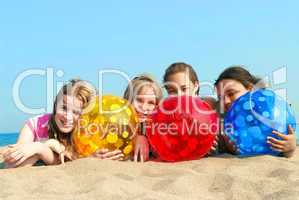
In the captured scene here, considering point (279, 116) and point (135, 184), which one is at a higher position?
point (279, 116)

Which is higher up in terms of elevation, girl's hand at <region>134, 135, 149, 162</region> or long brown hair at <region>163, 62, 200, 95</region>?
long brown hair at <region>163, 62, 200, 95</region>

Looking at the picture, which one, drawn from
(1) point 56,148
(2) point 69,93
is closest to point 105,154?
(1) point 56,148

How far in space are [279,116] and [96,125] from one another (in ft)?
6.00

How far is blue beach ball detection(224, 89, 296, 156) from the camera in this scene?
4070mm

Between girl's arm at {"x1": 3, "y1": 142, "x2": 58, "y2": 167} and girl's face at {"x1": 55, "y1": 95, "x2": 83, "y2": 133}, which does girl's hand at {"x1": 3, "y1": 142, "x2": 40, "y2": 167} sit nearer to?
girl's arm at {"x1": 3, "y1": 142, "x2": 58, "y2": 167}

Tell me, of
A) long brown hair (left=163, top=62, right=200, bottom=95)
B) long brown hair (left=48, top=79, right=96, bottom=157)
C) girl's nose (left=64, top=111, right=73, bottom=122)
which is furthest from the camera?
long brown hair (left=163, top=62, right=200, bottom=95)

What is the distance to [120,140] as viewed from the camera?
167 inches

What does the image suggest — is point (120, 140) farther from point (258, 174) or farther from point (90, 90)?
point (258, 174)

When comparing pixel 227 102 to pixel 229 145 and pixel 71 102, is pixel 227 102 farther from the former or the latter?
pixel 71 102

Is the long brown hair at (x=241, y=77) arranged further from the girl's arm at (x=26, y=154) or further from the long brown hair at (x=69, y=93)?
the girl's arm at (x=26, y=154)

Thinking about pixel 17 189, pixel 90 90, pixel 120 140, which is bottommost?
pixel 17 189

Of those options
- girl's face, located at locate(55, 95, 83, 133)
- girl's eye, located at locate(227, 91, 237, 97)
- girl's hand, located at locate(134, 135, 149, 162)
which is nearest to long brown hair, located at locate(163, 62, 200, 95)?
girl's eye, located at locate(227, 91, 237, 97)

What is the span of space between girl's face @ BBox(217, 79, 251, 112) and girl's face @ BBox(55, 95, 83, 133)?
5.46ft

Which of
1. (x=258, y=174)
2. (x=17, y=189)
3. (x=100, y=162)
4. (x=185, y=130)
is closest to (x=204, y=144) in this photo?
(x=185, y=130)
